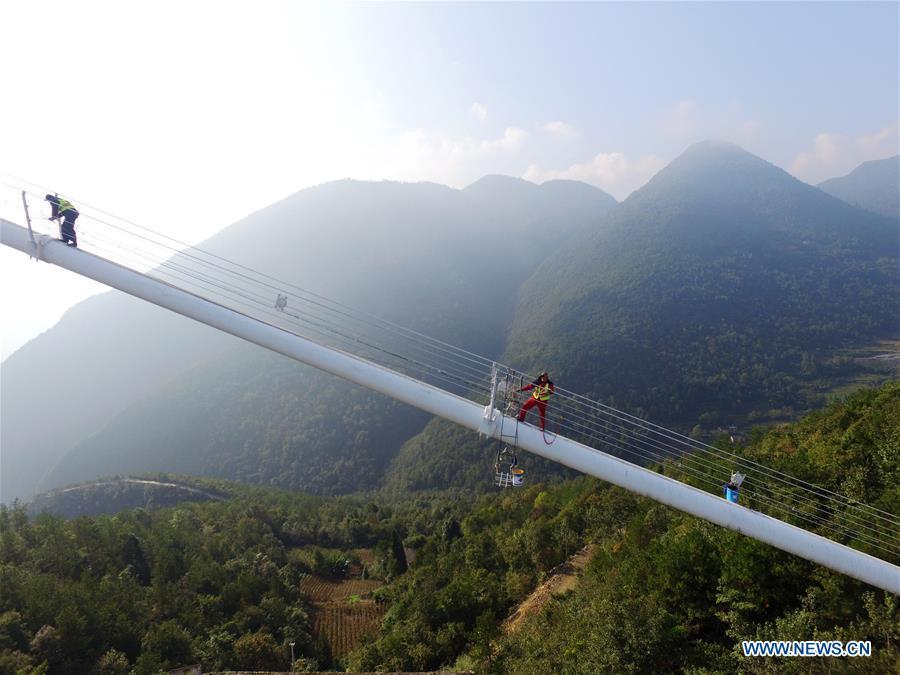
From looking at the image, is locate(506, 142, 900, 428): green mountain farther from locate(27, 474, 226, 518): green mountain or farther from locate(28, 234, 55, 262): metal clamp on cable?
locate(28, 234, 55, 262): metal clamp on cable

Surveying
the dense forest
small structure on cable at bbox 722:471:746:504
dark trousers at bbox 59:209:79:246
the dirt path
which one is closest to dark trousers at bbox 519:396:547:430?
small structure on cable at bbox 722:471:746:504

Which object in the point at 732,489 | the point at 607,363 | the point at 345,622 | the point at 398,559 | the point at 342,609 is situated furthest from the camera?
the point at 607,363

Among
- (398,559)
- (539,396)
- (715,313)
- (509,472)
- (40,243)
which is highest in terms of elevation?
(715,313)

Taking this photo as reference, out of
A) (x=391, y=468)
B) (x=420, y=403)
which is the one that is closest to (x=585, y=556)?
(x=420, y=403)

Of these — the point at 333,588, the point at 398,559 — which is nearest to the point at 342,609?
the point at 333,588

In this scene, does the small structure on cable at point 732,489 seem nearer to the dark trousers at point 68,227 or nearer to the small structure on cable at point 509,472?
the small structure on cable at point 509,472

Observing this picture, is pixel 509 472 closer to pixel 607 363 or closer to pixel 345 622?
pixel 345 622

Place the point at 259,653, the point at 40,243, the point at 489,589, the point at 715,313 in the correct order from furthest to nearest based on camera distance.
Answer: the point at 715,313 → the point at 259,653 → the point at 489,589 → the point at 40,243
